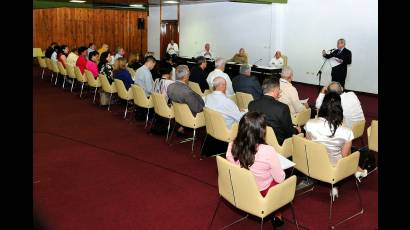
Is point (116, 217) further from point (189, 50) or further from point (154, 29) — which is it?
point (154, 29)

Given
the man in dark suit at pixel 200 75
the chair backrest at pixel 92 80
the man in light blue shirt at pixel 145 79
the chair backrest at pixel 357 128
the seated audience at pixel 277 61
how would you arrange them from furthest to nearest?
the seated audience at pixel 277 61 < the chair backrest at pixel 92 80 < the man in dark suit at pixel 200 75 < the man in light blue shirt at pixel 145 79 < the chair backrest at pixel 357 128

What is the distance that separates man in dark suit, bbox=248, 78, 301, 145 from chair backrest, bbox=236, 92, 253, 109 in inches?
76.4

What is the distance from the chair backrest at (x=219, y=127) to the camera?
16.6ft

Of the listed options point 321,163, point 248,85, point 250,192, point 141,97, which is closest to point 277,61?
point 248,85

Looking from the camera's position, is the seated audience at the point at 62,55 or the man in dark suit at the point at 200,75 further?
the seated audience at the point at 62,55

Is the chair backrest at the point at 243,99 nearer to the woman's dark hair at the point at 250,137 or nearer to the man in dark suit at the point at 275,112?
the man in dark suit at the point at 275,112

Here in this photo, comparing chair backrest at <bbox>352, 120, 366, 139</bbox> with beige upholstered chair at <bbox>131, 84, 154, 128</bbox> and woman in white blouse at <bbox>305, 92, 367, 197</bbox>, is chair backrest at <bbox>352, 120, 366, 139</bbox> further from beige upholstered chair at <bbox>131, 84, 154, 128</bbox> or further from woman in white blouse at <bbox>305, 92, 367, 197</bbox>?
beige upholstered chair at <bbox>131, 84, 154, 128</bbox>

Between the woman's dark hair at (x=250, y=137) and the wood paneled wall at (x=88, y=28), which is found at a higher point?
the wood paneled wall at (x=88, y=28)

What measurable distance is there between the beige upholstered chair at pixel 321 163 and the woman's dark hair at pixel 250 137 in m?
Answer: 0.78

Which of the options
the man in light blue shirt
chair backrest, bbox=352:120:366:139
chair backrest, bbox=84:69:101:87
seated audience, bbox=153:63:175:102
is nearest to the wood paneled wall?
chair backrest, bbox=84:69:101:87

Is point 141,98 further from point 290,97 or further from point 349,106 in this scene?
point 349,106

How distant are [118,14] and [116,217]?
56.7ft

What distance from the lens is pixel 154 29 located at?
19219 millimetres

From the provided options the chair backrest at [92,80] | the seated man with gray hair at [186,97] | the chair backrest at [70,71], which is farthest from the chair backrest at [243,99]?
the chair backrest at [70,71]
